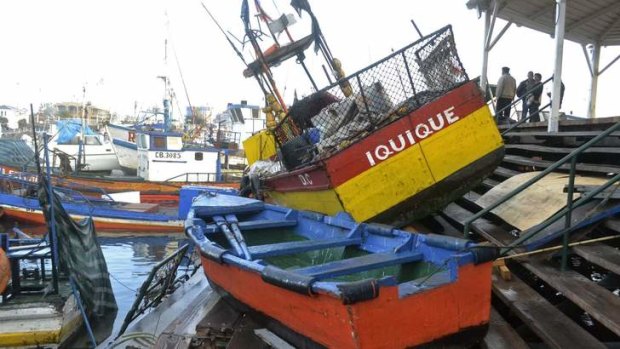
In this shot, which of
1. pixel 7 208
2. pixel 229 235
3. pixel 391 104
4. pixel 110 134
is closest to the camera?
pixel 229 235

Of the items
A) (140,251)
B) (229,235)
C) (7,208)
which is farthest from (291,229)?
(7,208)

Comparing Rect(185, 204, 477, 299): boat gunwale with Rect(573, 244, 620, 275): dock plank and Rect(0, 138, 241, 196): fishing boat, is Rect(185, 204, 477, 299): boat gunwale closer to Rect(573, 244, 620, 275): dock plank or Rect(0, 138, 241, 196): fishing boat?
Rect(573, 244, 620, 275): dock plank

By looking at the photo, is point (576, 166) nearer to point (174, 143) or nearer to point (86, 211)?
point (86, 211)

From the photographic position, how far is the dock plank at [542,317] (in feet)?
11.6

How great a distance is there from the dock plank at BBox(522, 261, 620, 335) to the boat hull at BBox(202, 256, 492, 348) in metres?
0.78

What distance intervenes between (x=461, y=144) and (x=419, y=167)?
692mm

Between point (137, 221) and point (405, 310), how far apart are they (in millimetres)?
17680

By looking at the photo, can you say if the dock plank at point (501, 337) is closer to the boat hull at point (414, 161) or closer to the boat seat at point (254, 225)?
the boat hull at point (414, 161)

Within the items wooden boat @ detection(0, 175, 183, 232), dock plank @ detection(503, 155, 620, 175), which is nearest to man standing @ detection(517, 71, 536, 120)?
dock plank @ detection(503, 155, 620, 175)

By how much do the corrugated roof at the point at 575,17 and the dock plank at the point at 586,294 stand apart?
26.6 feet

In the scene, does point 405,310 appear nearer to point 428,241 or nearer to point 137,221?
point 428,241

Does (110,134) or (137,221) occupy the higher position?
(110,134)

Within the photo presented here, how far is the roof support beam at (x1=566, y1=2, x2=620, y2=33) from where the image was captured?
34.1 ft

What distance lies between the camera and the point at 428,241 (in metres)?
4.54
